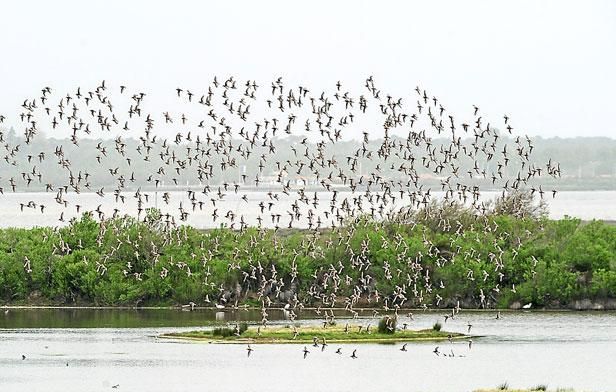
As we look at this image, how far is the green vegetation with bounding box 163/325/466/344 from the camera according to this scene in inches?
4112

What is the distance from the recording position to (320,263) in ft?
464

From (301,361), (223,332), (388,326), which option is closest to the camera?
(301,361)

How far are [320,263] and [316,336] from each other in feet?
119

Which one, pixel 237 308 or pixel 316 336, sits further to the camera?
pixel 237 308

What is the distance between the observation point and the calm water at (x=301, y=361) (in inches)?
3359

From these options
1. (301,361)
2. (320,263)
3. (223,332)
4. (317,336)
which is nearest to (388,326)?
(317,336)

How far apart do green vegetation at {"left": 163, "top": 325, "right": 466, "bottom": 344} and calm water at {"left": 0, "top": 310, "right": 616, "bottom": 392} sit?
58 cm

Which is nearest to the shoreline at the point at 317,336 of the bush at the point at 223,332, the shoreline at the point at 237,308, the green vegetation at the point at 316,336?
the green vegetation at the point at 316,336

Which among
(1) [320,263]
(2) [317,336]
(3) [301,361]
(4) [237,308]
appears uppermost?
(1) [320,263]

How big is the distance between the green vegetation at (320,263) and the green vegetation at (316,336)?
26270mm

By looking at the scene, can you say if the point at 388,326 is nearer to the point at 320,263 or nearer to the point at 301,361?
the point at 301,361

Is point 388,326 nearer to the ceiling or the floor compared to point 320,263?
nearer to the floor

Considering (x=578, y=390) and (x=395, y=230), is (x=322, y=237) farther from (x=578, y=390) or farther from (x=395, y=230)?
(x=578, y=390)

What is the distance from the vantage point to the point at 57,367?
311ft
